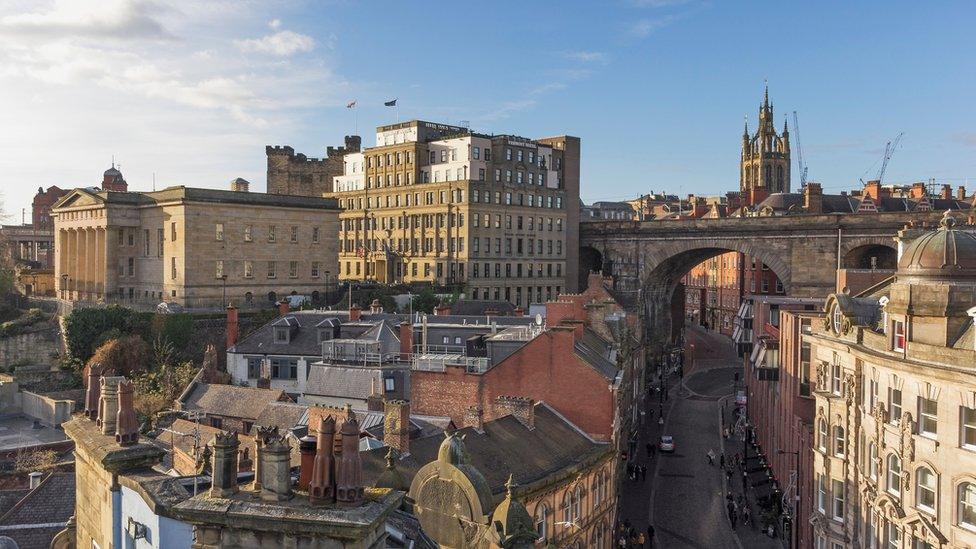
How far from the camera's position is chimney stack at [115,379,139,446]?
474 inches

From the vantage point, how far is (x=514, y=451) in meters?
Answer: 27.7

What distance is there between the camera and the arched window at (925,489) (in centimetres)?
2402

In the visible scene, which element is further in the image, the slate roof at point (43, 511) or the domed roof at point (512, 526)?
the slate roof at point (43, 511)

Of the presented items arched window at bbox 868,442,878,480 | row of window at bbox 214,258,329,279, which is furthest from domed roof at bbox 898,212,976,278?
row of window at bbox 214,258,329,279

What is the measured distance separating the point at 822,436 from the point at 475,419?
13177mm

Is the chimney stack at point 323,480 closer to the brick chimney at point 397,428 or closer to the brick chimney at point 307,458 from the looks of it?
the brick chimney at point 307,458

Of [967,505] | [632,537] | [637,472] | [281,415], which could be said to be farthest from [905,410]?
[281,415]

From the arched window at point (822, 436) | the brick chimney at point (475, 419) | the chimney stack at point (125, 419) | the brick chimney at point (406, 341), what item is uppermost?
the chimney stack at point (125, 419)

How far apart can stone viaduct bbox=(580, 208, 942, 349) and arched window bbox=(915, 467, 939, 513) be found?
52.5 meters

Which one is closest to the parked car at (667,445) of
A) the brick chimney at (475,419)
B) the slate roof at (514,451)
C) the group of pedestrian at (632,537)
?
the group of pedestrian at (632,537)

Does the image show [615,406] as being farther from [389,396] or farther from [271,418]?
[271,418]

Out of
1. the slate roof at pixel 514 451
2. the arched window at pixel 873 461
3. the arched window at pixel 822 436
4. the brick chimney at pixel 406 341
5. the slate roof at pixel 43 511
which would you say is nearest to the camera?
the slate roof at pixel 514 451

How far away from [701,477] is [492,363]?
53.8 feet

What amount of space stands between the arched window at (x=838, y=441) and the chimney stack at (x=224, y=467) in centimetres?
2678
